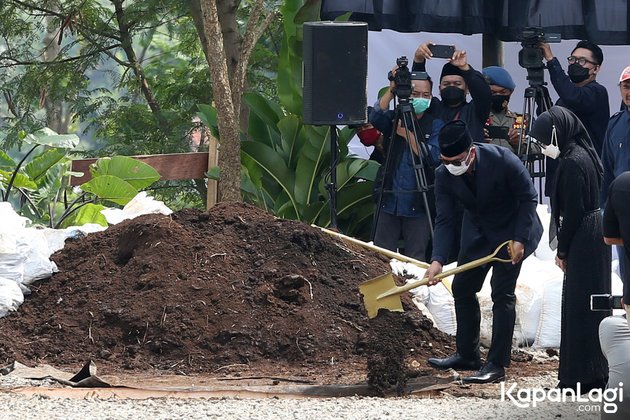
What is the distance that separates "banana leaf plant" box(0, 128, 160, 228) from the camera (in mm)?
10273

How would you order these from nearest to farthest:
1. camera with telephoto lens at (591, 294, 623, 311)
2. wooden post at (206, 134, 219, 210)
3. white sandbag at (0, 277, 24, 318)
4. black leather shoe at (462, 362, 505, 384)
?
camera with telephoto lens at (591, 294, 623, 311), black leather shoe at (462, 362, 505, 384), white sandbag at (0, 277, 24, 318), wooden post at (206, 134, 219, 210)

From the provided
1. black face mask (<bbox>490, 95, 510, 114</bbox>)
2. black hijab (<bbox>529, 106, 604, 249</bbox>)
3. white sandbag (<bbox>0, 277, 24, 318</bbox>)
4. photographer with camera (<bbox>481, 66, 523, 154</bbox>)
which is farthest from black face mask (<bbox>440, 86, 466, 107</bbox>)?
white sandbag (<bbox>0, 277, 24, 318</bbox>)

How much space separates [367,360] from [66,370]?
5.85 feet

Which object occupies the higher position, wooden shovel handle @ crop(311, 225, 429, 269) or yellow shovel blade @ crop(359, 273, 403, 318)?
wooden shovel handle @ crop(311, 225, 429, 269)

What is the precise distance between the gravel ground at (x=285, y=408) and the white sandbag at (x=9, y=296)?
1.61m

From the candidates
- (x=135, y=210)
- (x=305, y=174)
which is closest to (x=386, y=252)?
(x=135, y=210)

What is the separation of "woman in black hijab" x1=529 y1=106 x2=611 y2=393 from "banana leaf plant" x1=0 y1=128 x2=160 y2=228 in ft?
14.5

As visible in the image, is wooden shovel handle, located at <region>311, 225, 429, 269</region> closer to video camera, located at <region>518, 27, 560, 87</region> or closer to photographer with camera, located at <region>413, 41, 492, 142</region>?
photographer with camera, located at <region>413, 41, 492, 142</region>

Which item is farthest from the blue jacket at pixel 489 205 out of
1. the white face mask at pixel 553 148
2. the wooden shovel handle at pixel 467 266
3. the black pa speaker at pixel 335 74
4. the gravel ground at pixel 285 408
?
the black pa speaker at pixel 335 74

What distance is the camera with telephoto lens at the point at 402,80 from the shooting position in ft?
30.2

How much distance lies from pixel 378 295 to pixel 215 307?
1315 mm

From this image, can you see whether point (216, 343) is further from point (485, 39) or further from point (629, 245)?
point (485, 39)

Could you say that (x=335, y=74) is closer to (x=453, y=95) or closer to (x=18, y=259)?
(x=453, y=95)

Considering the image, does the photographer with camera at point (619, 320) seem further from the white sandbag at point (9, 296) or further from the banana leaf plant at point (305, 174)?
the banana leaf plant at point (305, 174)
